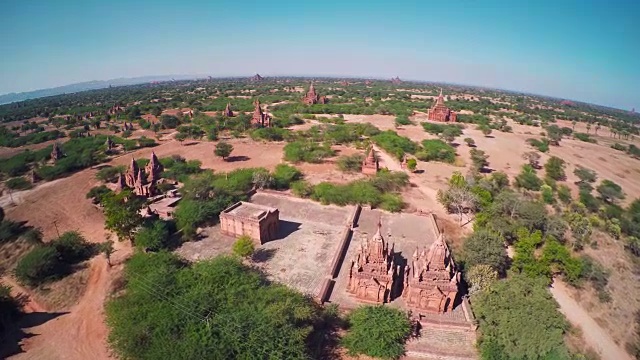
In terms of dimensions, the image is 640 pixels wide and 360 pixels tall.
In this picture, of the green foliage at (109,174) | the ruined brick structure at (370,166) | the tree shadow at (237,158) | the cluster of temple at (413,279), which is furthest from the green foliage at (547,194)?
the green foliage at (109,174)

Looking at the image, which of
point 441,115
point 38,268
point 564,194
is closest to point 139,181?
point 38,268

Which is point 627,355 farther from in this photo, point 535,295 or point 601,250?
point 601,250

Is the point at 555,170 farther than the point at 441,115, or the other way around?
the point at 441,115

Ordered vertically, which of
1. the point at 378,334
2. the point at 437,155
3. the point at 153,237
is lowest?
the point at 378,334

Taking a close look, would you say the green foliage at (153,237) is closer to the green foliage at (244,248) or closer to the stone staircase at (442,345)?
the green foliage at (244,248)

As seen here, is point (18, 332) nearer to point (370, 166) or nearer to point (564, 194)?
point (370, 166)

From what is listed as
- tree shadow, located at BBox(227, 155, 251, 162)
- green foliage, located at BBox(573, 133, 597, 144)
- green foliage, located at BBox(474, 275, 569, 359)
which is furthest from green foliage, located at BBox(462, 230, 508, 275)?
green foliage, located at BBox(573, 133, 597, 144)

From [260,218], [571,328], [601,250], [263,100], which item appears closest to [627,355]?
[571,328]

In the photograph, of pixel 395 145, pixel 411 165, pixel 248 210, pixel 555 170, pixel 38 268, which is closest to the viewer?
pixel 38 268
